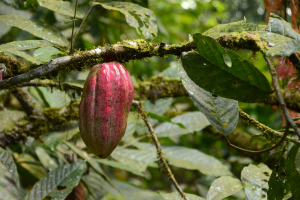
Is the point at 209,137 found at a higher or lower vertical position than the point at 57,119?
lower

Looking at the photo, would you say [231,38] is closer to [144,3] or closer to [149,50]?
[149,50]

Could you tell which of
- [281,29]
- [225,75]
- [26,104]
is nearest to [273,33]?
[281,29]

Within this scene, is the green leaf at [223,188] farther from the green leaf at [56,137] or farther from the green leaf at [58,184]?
the green leaf at [56,137]

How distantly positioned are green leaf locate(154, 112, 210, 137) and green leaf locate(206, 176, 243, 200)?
56cm

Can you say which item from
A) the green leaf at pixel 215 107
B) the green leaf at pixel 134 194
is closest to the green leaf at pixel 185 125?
the green leaf at pixel 134 194

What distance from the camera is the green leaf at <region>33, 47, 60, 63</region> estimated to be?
0.76 meters

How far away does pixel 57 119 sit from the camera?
4.53 feet

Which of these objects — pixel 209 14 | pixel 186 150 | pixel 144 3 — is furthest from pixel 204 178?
pixel 209 14

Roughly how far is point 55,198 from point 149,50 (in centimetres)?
53

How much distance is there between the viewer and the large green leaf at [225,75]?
0.68m

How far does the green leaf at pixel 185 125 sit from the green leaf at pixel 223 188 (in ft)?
1.83

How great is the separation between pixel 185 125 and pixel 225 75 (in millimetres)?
923

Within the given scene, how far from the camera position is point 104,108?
2.31ft

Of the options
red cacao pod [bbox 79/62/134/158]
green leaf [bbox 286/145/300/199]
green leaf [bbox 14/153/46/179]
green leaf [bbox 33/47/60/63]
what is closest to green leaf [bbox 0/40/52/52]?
green leaf [bbox 33/47/60/63]
